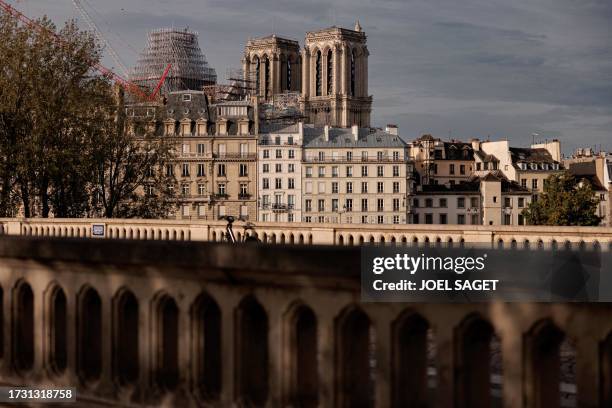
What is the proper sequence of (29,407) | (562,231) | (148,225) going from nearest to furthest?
(29,407)
(562,231)
(148,225)

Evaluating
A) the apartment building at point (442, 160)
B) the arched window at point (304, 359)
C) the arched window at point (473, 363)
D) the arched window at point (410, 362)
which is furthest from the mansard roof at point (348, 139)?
the arched window at point (473, 363)

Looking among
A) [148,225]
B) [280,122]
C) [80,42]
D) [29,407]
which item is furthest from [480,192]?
[29,407]

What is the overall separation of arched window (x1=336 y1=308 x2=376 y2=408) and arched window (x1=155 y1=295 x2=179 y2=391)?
127cm

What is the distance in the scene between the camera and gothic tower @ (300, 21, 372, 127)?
19412cm

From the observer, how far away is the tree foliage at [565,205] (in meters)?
81.6

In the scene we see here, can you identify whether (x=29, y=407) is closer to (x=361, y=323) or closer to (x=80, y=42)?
(x=361, y=323)

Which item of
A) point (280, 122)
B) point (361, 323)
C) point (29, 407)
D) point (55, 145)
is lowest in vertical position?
point (29, 407)

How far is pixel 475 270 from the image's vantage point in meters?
4.70

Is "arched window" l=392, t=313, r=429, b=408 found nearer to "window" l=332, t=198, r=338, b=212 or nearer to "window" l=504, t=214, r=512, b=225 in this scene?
"window" l=332, t=198, r=338, b=212

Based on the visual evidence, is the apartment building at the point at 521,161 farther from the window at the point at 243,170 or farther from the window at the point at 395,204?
the window at the point at 243,170

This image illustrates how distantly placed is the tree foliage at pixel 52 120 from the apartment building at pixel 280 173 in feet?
236

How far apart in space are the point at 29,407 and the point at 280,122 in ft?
405

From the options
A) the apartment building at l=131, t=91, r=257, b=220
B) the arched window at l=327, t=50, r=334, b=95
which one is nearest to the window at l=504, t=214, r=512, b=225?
the apartment building at l=131, t=91, r=257, b=220

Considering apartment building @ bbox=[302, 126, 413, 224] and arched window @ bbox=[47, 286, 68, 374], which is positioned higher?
apartment building @ bbox=[302, 126, 413, 224]
